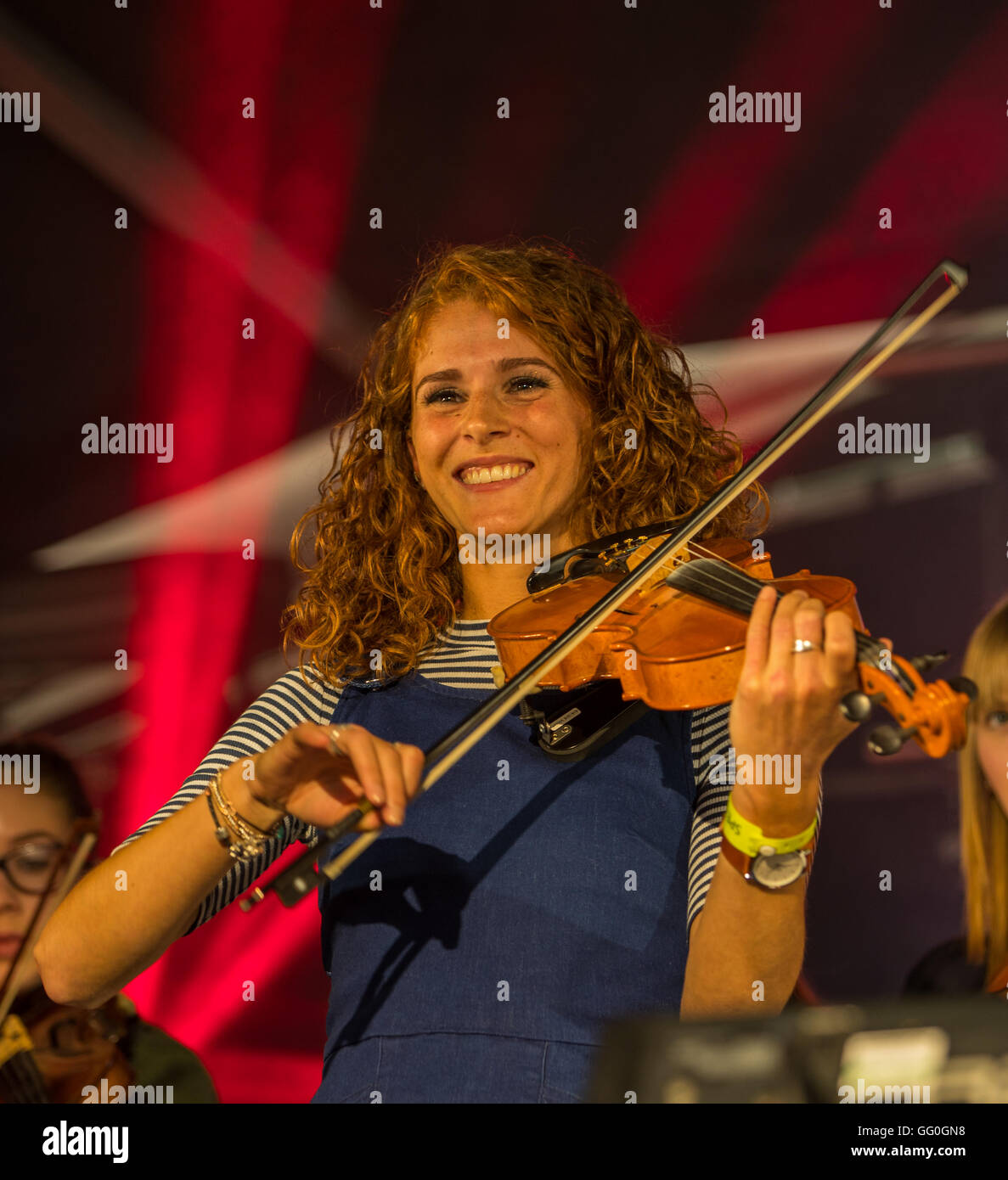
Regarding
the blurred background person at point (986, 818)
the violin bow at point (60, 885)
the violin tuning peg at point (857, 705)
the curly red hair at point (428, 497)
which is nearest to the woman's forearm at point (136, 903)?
the violin bow at point (60, 885)

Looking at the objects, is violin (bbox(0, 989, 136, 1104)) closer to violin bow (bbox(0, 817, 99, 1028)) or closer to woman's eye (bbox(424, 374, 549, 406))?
violin bow (bbox(0, 817, 99, 1028))

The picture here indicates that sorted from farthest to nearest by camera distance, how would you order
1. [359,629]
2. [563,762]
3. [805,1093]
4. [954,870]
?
[954,870] → [359,629] → [563,762] → [805,1093]

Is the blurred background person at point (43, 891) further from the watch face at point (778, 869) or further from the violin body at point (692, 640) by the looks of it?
the watch face at point (778, 869)

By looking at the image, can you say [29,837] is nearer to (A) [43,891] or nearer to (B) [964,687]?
(A) [43,891]

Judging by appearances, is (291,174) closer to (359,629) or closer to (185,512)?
(185,512)

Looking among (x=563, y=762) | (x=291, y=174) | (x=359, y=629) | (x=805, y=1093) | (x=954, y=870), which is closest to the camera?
(x=805, y=1093)

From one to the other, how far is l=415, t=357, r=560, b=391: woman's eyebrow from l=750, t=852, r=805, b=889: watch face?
67cm

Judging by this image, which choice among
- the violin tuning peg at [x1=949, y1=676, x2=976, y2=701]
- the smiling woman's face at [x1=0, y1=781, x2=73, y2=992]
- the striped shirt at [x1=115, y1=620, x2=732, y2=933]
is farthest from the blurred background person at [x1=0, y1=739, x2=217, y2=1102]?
the violin tuning peg at [x1=949, y1=676, x2=976, y2=701]

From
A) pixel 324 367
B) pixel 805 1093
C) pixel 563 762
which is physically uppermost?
pixel 324 367

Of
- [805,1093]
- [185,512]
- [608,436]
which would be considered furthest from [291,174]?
[805,1093]

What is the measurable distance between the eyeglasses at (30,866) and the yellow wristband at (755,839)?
1.23 meters

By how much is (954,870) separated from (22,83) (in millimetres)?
2073

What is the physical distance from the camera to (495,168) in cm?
230

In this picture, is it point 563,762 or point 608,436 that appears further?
point 608,436
